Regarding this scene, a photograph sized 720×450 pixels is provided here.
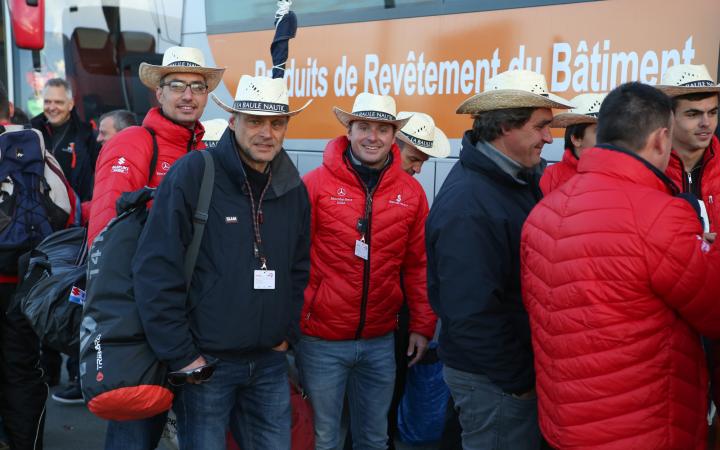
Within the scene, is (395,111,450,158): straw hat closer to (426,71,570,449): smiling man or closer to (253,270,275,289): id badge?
(426,71,570,449): smiling man

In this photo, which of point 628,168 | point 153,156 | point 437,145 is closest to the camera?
point 628,168

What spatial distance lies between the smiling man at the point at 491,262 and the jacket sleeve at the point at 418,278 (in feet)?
2.61

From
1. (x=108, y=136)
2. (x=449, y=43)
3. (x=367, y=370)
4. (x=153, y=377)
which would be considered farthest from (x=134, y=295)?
(x=108, y=136)

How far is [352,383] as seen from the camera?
12.3 feet

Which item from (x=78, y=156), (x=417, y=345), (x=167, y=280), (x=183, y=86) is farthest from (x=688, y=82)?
(x=78, y=156)

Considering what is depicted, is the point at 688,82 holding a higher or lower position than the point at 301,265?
higher

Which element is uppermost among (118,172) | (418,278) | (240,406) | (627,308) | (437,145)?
(437,145)

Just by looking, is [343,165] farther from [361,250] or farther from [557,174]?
[557,174]

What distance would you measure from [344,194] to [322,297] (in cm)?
49

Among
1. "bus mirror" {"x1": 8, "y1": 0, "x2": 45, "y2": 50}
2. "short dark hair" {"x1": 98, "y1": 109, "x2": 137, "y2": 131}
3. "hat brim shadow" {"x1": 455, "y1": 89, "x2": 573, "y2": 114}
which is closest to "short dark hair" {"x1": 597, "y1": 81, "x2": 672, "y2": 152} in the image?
"hat brim shadow" {"x1": 455, "y1": 89, "x2": 573, "y2": 114}

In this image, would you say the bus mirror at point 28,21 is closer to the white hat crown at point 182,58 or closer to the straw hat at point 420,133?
the white hat crown at point 182,58

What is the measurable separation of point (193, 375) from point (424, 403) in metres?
2.19

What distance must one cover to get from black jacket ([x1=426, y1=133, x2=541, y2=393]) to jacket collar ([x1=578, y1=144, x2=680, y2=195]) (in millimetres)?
538

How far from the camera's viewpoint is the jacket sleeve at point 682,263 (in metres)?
1.97
